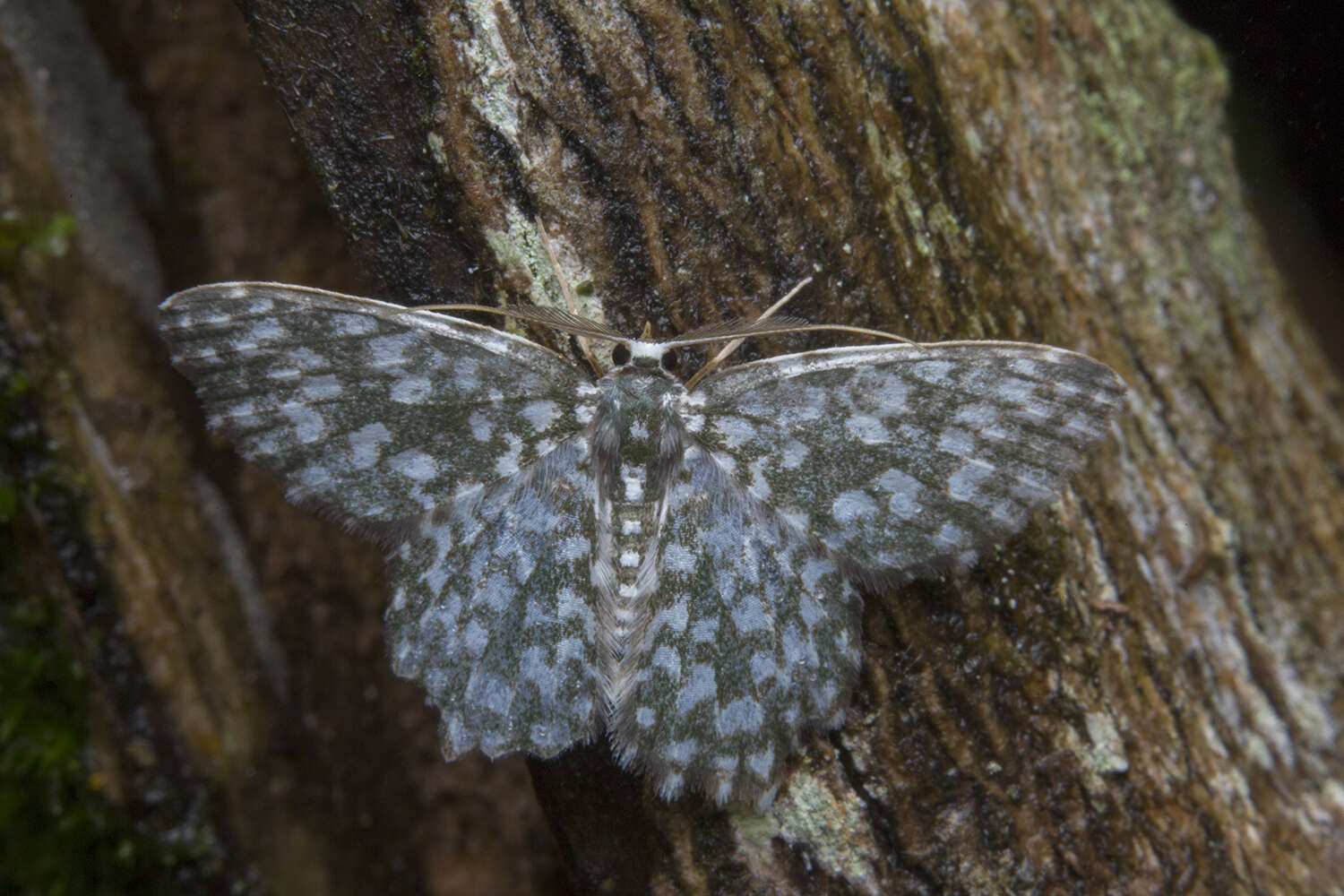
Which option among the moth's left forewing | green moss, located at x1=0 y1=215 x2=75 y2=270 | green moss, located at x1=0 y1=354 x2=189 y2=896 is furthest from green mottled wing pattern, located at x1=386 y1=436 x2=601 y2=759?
green moss, located at x1=0 y1=215 x2=75 y2=270

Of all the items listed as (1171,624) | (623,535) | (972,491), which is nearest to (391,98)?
(623,535)

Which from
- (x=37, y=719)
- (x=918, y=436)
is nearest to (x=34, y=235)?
(x=37, y=719)

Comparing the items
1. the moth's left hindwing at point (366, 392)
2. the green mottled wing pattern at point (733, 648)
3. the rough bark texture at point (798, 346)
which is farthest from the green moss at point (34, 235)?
the green mottled wing pattern at point (733, 648)

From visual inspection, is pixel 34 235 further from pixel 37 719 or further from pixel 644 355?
pixel 644 355

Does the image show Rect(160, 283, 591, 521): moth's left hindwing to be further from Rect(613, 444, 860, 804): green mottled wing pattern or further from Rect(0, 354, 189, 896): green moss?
Rect(0, 354, 189, 896): green moss

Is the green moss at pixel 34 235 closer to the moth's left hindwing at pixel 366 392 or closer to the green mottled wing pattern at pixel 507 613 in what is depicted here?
the moth's left hindwing at pixel 366 392

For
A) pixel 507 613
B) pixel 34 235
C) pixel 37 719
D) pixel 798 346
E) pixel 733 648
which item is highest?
pixel 34 235

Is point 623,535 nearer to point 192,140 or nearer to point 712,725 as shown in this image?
point 712,725
